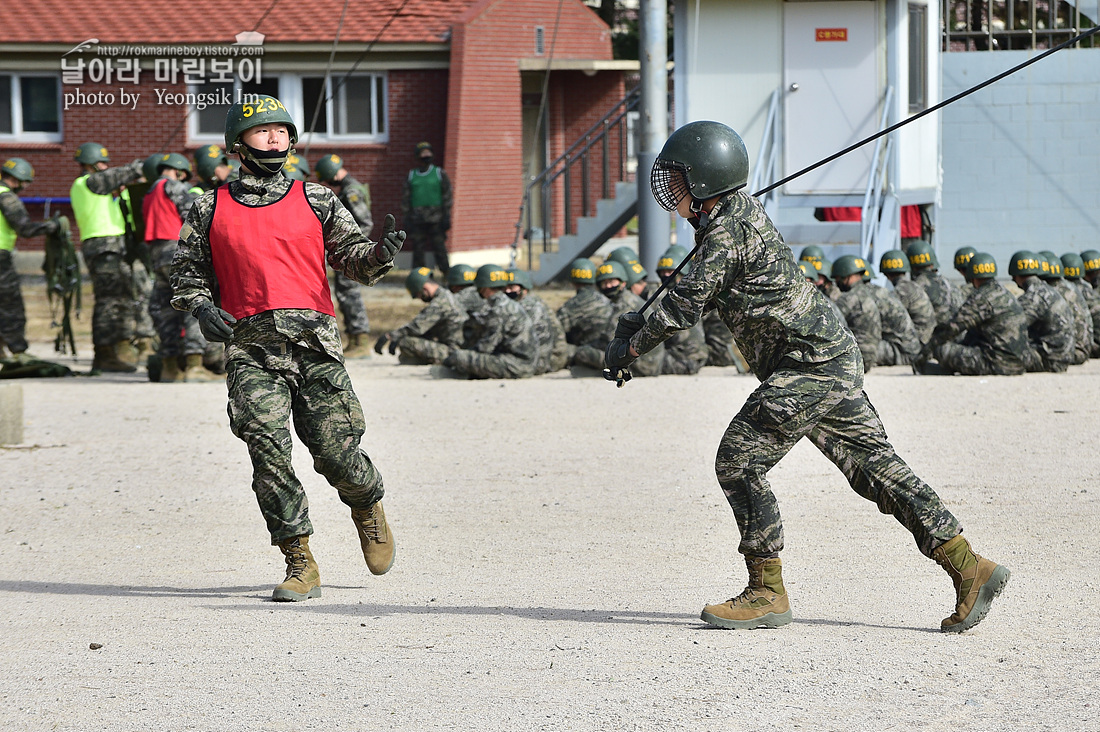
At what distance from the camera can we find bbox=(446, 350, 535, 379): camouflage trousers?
1320cm

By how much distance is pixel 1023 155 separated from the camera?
838 inches

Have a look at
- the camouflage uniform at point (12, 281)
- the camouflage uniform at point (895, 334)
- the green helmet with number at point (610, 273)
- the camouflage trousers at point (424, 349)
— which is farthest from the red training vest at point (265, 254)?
the camouflage uniform at point (895, 334)

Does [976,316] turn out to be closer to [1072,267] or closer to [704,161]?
[1072,267]

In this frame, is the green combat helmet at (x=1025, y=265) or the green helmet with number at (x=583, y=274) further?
the green helmet with number at (x=583, y=274)

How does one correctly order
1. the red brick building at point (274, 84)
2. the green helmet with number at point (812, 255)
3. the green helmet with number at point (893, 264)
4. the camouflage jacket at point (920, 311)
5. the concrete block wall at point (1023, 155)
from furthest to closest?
the red brick building at point (274, 84) → the concrete block wall at point (1023, 155) → the green helmet with number at point (893, 264) → the camouflage jacket at point (920, 311) → the green helmet with number at point (812, 255)

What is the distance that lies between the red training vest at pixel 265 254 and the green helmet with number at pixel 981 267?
28.1ft

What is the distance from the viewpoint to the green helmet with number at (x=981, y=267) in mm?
12844

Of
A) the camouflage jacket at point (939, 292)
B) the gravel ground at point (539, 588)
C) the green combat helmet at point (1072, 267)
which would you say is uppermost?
the green combat helmet at point (1072, 267)

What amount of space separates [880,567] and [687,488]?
2.06m

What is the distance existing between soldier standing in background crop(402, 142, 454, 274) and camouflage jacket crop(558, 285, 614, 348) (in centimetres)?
798

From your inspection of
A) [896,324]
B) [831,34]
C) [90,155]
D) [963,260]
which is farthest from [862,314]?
[90,155]

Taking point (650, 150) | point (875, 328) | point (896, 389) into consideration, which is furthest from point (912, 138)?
point (896, 389)

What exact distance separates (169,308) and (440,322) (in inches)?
106

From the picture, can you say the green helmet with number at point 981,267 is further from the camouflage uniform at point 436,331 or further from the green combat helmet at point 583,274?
the camouflage uniform at point 436,331
